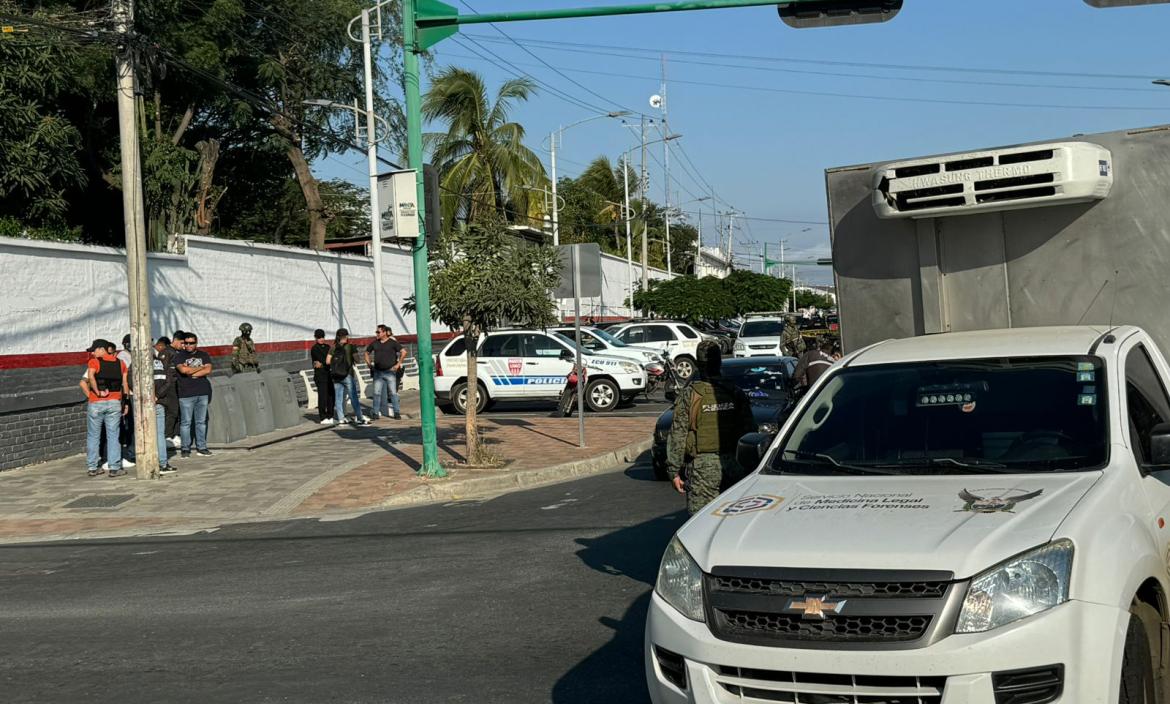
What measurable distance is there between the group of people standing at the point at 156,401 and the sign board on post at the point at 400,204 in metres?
4.13

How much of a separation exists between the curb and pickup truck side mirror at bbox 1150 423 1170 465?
10.3 meters

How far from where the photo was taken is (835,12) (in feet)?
41.5

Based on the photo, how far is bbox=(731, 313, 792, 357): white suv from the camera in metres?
34.5

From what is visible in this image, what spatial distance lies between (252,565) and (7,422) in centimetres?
900

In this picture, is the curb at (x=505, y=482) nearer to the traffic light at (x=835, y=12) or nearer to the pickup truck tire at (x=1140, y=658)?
the traffic light at (x=835, y=12)

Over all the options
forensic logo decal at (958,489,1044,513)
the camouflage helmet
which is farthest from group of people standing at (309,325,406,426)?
forensic logo decal at (958,489,1044,513)

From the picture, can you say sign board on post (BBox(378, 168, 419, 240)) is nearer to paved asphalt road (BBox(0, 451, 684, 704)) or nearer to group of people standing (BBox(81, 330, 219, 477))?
paved asphalt road (BBox(0, 451, 684, 704))

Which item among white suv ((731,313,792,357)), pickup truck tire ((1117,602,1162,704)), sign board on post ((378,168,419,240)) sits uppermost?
sign board on post ((378,168,419,240))

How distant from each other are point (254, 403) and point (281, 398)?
4.09 ft

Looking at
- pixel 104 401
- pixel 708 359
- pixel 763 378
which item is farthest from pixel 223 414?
pixel 708 359

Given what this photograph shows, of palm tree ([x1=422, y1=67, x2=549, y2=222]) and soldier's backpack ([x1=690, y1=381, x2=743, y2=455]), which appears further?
palm tree ([x1=422, y1=67, x2=549, y2=222])

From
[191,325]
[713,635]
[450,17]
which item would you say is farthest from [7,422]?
[713,635]

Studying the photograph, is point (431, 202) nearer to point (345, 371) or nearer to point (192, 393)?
point (192, 393)

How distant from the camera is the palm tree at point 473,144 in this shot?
40.6m
